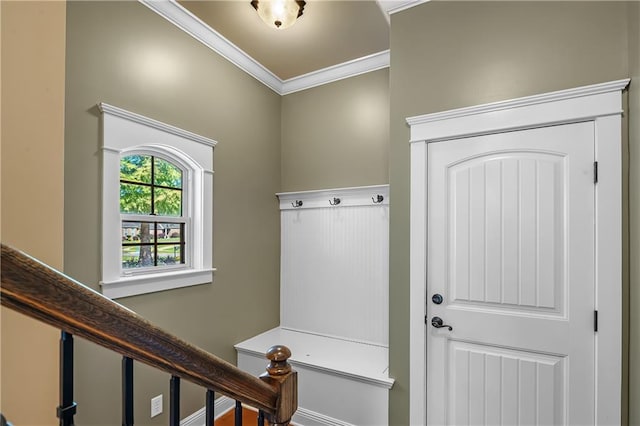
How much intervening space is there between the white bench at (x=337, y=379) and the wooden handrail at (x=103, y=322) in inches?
65.4

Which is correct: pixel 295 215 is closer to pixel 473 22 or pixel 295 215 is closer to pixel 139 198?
pixel 139 198

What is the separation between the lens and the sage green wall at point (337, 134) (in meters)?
2.94

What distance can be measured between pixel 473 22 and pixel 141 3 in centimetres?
213

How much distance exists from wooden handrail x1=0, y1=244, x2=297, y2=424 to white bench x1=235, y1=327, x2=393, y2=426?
166cm

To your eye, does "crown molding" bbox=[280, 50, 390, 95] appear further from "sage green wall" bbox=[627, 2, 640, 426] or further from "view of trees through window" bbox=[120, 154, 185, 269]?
"sage green wall" bbox=[627, 2, 640, 426]

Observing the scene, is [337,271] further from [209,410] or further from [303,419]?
[209,410]

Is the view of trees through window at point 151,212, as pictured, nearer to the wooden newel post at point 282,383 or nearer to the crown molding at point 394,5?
the wooden newel post at point 282,383

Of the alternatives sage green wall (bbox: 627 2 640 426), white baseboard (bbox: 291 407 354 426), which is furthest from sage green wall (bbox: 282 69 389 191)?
white baseboard (bbox: 291 407 354 426)

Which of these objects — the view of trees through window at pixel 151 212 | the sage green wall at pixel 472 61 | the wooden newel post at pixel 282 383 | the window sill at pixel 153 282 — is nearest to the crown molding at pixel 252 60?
the sage green wall at pixel 472 61

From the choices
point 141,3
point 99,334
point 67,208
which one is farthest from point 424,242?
point 141,3

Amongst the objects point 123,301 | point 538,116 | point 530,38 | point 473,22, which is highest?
point 473,22

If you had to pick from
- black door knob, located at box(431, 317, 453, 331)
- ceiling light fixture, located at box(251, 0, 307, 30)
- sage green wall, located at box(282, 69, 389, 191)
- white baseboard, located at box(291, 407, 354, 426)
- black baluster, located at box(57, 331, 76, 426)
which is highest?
ceiling light fixture, located at box(251, 0, 307, 30)

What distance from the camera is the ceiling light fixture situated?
1998 millimetres

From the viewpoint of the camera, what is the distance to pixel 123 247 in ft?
6.92
